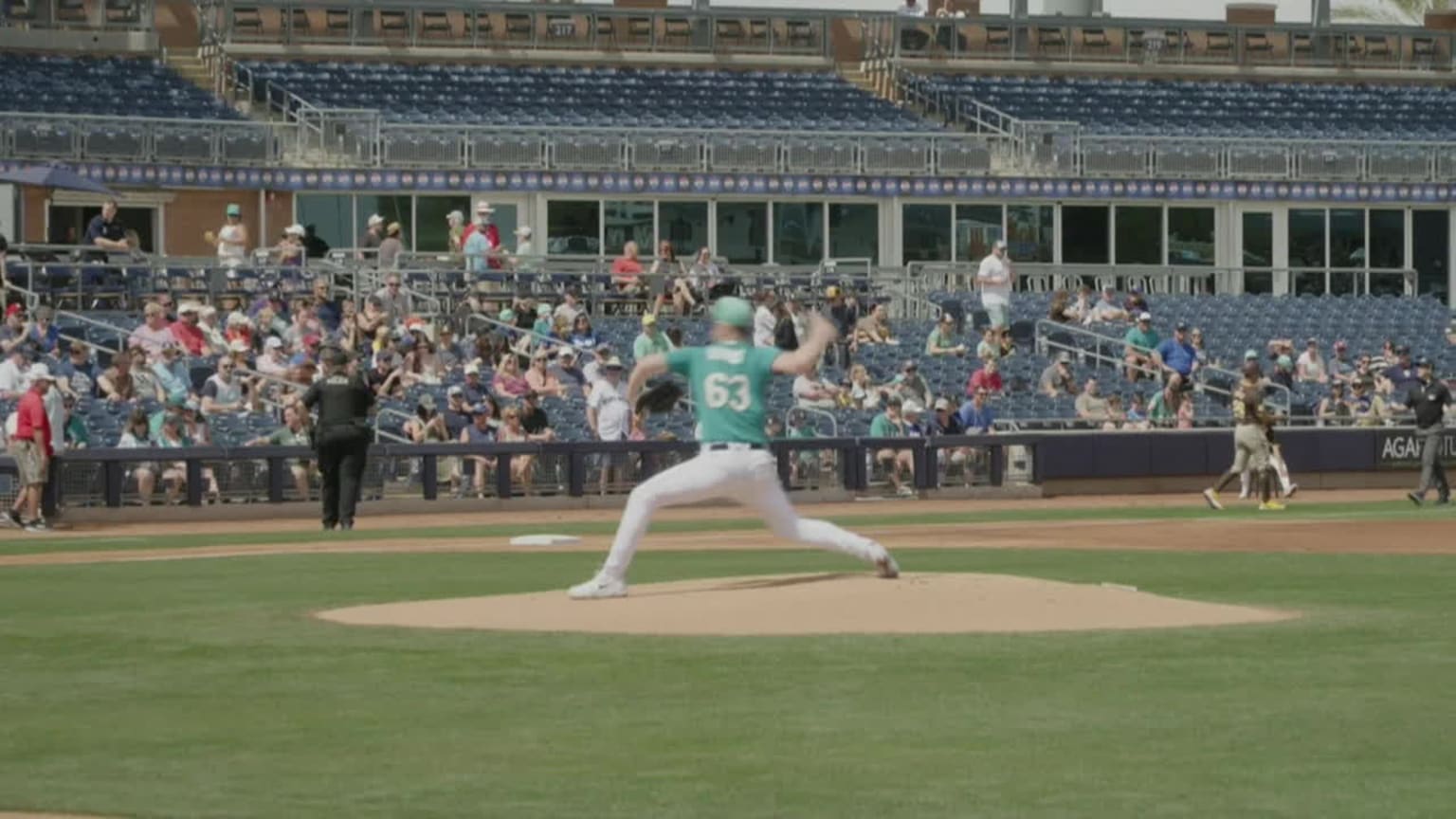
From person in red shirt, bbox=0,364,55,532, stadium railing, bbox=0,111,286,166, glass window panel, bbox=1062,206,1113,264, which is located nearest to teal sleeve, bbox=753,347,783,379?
person in red shirt, bbox=0,364,55,532

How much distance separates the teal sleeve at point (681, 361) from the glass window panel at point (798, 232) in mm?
33201

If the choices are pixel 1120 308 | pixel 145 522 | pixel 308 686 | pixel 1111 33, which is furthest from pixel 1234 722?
pixel 1111 33

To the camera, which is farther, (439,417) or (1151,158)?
(1151,158)

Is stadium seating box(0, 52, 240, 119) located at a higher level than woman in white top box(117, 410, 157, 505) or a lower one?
higher

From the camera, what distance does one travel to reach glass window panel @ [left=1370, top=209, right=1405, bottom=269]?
53.1 metres

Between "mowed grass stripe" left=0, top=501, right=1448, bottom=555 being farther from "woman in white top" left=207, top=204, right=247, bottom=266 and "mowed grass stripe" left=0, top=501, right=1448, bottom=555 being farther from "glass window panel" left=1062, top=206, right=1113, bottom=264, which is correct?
"glass window panel" left=1062, top=206, right=1113, bottom=264

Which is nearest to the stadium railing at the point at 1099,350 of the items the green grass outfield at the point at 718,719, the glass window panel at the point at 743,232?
the glass window panel at the point at 743,232

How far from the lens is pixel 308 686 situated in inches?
513

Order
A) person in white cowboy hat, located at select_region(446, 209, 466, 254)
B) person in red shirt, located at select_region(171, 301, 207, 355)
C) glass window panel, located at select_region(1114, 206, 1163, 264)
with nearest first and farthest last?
person in red shirt, located at select_region(171, 301, 207, 355) → person in white cowboy hat, located at select_region(446, 209, 466, 254) → glass window panel, located at select_region(1114, 206, 1163, 264)

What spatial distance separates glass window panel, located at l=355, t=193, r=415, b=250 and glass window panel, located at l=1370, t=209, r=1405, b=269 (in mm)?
19033

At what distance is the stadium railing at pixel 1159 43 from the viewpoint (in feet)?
184

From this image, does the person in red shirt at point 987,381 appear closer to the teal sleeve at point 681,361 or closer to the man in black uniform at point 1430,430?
the man in black uniform at point 1430,430

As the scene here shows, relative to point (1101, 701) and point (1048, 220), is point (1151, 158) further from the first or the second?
point (1101, 701)

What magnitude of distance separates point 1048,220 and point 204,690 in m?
39.2
